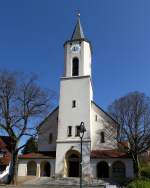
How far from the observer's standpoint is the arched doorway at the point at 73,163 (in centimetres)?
3891

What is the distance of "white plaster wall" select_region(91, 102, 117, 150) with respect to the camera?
3950cm

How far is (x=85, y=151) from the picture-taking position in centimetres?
3756

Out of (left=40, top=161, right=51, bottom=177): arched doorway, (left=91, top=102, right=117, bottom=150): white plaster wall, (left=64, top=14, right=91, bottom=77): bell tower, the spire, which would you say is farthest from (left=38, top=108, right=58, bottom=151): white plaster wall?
the spire

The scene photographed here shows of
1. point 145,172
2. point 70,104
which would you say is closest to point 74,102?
point 70,104

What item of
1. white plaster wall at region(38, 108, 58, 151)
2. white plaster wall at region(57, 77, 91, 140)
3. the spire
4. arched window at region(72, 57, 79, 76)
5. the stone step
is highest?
the spire

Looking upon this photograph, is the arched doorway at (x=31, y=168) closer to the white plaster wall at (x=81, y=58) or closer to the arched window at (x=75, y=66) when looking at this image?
the white plaster wall at (x=81, y=58)

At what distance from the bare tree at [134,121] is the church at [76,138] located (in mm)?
1730

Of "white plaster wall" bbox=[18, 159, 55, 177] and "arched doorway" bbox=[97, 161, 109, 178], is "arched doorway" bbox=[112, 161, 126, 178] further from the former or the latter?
"white plaster wall" bbox=[18, 159, 55, 177]

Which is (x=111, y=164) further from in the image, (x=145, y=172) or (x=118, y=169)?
(x=145, y=172)

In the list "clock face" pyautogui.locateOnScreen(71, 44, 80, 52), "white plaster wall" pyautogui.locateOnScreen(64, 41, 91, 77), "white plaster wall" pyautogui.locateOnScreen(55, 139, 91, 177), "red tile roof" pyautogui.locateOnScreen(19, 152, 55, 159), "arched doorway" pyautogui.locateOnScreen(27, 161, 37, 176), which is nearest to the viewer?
"white plaster wall" pyautogui.locateOnScreen(55, 139, 91, 177)

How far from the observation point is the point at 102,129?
40.7 m

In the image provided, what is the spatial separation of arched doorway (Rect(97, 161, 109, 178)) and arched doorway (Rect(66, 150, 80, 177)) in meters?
3.03

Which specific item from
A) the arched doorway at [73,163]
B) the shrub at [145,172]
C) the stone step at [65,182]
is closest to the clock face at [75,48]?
the arched doorway at [73,163]

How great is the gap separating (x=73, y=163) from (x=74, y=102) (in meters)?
8.41
